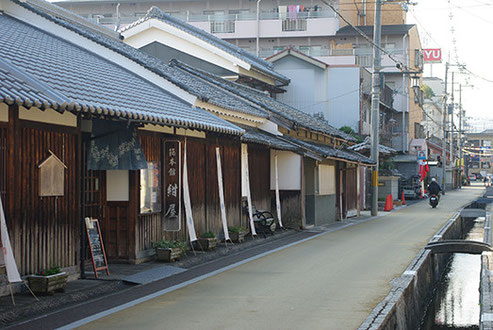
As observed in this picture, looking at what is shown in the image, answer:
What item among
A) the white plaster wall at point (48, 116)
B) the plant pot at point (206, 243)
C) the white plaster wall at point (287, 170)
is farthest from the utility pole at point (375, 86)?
the white plaster wall at point (48, 116)

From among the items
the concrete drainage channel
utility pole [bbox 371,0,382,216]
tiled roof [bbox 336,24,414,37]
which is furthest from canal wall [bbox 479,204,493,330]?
tiled roof [bbox 336,24,414,37]

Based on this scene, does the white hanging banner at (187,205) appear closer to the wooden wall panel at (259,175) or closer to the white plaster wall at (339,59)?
the wooden wall panel at (259,175)

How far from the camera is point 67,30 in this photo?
15.6m

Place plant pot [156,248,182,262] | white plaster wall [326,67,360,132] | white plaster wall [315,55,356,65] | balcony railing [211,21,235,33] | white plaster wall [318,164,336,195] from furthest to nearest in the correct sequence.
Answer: balcony railing [211,21,235,33] → white plaster wall [315,55,356,65] → white plaster wall [326,67,360,132] → white plaster wall [318,164,336,195] → plant pot [156,248,182,262]

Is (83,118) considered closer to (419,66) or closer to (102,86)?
(102,86)

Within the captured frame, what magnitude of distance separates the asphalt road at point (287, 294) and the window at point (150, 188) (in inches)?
100.0

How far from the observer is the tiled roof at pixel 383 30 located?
2036 inches

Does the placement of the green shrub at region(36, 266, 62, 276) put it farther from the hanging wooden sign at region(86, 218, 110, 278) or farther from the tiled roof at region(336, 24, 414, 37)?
the tiled roof at region(336, 24, 414, 37)

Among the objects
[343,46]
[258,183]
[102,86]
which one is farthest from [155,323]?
[343,46]

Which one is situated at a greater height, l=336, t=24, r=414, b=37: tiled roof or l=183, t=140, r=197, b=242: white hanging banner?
l=336, t=24, r=414, b=37: tiled roof

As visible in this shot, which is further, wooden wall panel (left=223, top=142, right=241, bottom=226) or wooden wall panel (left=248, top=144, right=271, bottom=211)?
wooden wall panel (left=248, top=144, right=271, bottom=211)

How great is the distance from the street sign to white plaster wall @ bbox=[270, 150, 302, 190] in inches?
1820

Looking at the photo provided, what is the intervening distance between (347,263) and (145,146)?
5.90 metres

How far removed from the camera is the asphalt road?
28.2 feet
